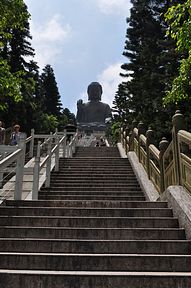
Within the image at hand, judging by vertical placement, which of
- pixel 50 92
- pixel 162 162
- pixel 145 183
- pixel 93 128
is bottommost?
pixel 145 183

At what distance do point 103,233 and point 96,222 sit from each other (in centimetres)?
37

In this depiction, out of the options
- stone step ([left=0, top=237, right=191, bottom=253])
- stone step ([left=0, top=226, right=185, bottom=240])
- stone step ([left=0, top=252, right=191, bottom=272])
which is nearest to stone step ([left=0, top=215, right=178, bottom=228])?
stone step ([left=0, top=226, right=185, bottom=240])

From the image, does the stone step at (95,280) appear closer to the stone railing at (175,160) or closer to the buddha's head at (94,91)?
the stone railing at (175,160)

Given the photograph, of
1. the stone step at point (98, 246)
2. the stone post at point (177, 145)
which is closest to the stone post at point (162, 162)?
the stone post at point (177, 145)

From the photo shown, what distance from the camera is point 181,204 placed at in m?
4.22

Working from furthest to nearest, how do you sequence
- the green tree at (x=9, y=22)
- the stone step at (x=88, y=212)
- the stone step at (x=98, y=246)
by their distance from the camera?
1. the green tree at (x=9, y=22)
2. the stone step at (x=88, y=212)
3. the stone step at (x=98, y=246)

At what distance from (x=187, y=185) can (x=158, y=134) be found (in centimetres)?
1158

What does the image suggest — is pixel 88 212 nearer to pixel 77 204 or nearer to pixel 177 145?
pixel 77 204

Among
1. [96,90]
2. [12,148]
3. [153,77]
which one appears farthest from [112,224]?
[96,90]

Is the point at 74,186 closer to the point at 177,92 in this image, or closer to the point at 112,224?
the point at 177,92

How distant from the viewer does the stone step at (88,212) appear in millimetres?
4582

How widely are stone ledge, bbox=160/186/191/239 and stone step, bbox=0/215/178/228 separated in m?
0.17

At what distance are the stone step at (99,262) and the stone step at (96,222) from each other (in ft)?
3.30

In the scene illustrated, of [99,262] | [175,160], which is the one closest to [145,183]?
[175,160]
